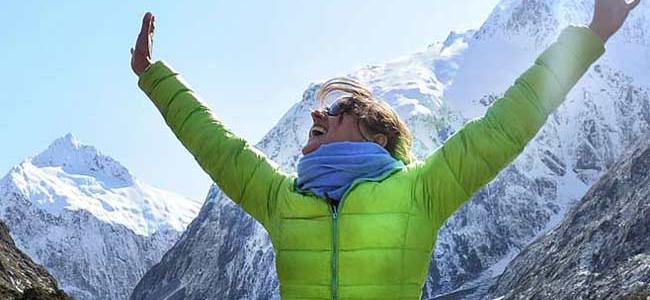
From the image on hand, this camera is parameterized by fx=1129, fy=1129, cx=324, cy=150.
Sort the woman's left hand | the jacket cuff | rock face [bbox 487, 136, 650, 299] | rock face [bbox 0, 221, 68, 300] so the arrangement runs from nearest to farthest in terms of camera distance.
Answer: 1. the woman's left hand
2. the jacket cuff
3. rock face [bbox 0, 221, 68, 300]
4. rock face [bbox 487, 136, 650, 299]

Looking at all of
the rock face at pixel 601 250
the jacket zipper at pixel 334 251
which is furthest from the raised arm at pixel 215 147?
the rock face at pixel 601 250

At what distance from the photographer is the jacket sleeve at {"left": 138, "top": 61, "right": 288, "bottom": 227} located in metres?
6.02

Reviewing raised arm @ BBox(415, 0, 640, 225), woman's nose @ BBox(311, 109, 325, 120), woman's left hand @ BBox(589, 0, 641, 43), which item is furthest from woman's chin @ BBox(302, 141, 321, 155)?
woman's left hand @ BBox(589, 0, 641, 43)

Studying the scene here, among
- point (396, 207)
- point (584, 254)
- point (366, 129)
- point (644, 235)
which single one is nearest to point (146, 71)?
point (366, 129)

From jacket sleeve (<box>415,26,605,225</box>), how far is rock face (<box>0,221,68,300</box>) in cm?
7608

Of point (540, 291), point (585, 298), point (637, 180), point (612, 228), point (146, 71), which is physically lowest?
point (146, 71)

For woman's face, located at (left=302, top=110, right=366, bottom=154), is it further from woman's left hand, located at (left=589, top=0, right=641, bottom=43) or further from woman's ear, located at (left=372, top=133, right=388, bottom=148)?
woman's left hand, located at (left=589, top=0, right=641, bottom=43)

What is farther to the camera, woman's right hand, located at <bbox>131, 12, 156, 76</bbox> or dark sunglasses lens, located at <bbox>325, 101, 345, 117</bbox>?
woman's right hand, located at <bbox>131, 12, 156, 76</bbox>

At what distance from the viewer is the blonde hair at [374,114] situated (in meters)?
6.03

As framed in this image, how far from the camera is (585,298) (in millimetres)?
109500

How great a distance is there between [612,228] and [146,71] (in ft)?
492

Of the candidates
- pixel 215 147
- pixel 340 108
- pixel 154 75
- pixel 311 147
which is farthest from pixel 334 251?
pixel 154 75

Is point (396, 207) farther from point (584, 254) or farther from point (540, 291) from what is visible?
point (584, 254)

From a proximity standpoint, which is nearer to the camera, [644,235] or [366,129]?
[366,129]
